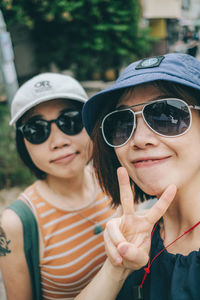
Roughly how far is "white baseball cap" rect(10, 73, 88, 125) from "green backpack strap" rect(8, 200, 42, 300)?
565 millimetres

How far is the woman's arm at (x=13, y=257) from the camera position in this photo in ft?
4.92

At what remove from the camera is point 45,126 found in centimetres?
163

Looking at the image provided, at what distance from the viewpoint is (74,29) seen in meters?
8.00

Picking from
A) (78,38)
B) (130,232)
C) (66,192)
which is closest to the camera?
(130,232)

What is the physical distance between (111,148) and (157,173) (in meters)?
0.42

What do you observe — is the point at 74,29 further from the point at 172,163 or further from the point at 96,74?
the point at 172,163

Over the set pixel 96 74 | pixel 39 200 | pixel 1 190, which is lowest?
pixel 1 190

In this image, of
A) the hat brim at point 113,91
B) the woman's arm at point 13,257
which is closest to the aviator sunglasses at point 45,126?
the hat brim at point 113,91

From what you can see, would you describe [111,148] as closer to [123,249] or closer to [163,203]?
[163,203]

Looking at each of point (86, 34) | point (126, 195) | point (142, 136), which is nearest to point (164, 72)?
point (142, 136)

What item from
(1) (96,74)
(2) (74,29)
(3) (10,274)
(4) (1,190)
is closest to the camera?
(3) (10,274)

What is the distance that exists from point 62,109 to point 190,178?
0.92 metres

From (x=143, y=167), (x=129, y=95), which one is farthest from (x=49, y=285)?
(x=129, y=95)

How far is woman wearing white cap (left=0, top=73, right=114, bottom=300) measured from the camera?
5.01 ft
